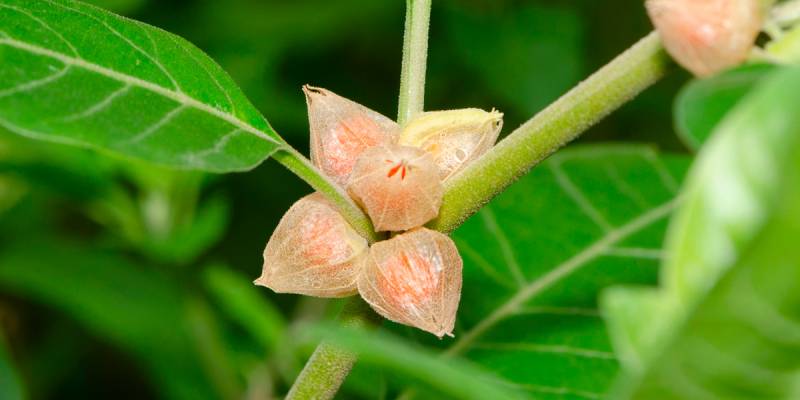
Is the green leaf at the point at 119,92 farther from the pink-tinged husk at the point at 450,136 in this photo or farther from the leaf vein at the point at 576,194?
the leaf vein at the point at 576,194

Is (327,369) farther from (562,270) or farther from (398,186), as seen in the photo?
(562,270)

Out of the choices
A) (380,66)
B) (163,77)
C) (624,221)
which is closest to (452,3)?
(380,66)

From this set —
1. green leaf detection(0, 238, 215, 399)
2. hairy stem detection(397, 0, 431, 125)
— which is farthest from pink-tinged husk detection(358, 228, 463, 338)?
green leaf detection(0, 238, 215, 399)

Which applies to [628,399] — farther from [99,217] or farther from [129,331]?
[99,217]

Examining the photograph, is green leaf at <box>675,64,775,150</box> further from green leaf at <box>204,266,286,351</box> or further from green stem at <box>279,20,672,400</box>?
green leaf at <box>204,266,286,351</box>

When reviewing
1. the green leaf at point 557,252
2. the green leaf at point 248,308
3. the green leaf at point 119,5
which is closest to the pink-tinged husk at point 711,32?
the green leaf at point 557,252

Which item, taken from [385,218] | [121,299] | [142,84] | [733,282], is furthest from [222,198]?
[733,282]
